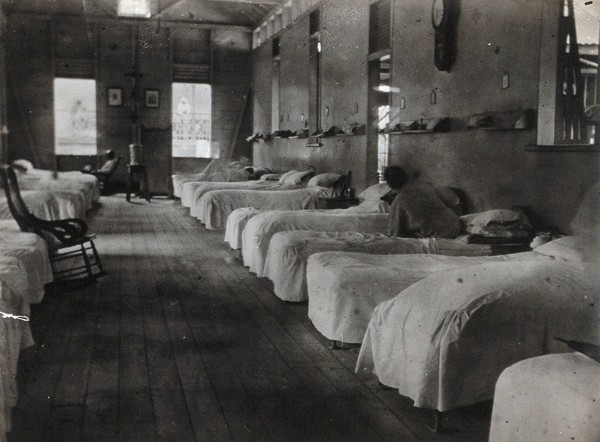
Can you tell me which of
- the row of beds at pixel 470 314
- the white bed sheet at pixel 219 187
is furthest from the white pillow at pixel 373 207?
the white bed sheet at pixel 219 187

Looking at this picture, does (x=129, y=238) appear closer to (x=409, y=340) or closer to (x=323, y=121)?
(x=323, y=121)

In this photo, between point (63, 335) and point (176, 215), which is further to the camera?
point (176, 215)

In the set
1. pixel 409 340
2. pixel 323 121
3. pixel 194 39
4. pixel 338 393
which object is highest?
pixel 194 39

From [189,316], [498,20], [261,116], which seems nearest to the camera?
[189,316]

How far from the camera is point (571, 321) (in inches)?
116

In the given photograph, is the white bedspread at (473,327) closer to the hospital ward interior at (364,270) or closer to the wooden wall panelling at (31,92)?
the hospital ward interior at (364,270)

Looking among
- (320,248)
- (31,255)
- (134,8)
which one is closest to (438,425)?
(320,248)

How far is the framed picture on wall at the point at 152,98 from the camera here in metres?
15.0

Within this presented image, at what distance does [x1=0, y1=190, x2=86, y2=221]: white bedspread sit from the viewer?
750 cm

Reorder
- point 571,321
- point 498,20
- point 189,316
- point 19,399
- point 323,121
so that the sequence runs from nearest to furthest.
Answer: point 571,321 < point 19,399 < point 189,316 < point 498,20 < point 323,121

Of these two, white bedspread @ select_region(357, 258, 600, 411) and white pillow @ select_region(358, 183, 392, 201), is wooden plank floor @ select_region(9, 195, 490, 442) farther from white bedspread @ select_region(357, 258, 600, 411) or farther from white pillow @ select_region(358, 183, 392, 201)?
white pillow @ select_region(358, 183, 392, 201)

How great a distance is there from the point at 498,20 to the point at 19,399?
4282mm

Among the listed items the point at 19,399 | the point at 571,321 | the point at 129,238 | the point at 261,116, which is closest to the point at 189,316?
the point at 19,399

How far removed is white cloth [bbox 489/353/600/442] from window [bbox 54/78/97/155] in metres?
13.9
